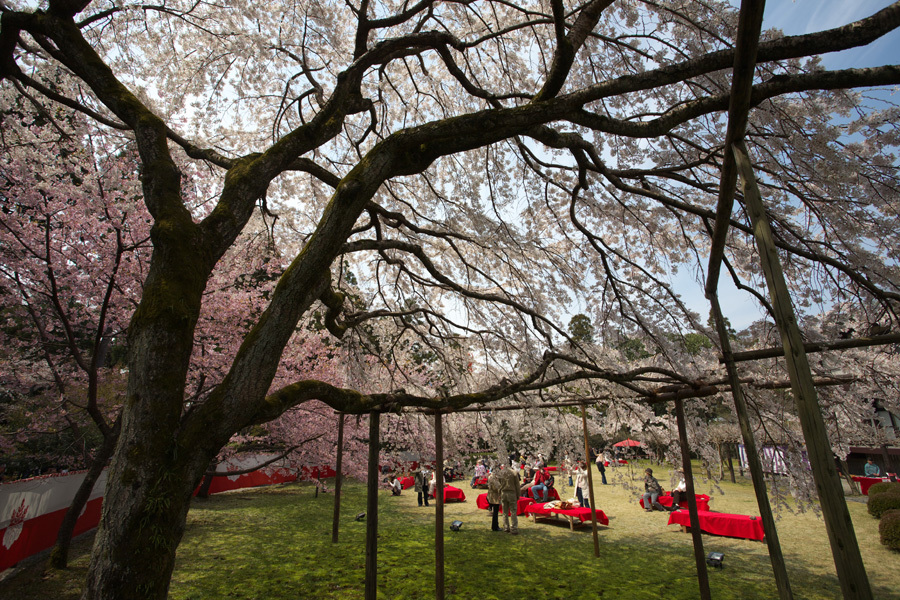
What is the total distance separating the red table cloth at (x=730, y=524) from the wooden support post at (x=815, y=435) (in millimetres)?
7170

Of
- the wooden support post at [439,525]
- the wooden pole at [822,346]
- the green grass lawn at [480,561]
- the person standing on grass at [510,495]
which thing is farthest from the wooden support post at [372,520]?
the person standing on grass at [510,495]

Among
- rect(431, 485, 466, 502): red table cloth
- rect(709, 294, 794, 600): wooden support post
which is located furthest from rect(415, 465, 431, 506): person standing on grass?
rect(709, 294, 794, 600): wooden support post

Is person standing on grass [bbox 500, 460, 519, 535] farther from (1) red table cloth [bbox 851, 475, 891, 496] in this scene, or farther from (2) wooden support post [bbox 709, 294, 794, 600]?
(1) red table cloth [bbox 851, 475, 891, 496]

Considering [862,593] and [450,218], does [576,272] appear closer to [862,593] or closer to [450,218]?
[450,218]

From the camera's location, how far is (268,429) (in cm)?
A: 1062

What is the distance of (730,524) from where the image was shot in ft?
25.0

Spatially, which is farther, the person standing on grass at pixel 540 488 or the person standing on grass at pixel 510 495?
the person standing on grass at pixel 540 488

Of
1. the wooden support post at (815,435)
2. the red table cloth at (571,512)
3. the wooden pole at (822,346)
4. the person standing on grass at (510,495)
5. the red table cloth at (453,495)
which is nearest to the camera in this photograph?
the wooden support post at (815,435)

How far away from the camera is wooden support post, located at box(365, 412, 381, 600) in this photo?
4.47 meters

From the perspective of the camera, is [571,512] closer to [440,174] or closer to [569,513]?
[569,513]

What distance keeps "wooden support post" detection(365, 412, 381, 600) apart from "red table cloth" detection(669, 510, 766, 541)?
5879mm

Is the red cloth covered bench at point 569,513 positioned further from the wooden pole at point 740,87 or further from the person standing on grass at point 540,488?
the wooden pole at point 740,87

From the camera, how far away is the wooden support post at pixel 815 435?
1357mm

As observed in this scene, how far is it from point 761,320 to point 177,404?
509 cm
